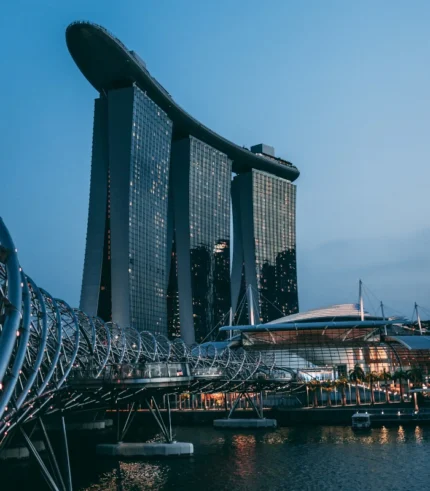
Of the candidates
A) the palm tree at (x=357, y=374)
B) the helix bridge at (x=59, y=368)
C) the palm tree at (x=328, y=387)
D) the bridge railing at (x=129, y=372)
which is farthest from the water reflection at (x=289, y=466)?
the palm tree at (x=357, y=374)

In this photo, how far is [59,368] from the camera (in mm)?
52344

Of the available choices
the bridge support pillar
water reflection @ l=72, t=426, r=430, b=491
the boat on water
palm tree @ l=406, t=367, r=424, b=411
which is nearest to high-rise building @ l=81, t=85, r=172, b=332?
the bridge support pillar

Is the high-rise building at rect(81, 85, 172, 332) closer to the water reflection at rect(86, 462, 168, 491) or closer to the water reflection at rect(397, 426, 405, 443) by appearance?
the water reflection at rect(397, 426, 405, 443)

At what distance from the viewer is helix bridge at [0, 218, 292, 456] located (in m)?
29.0

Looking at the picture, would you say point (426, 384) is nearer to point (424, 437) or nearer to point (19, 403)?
point (424, 437)

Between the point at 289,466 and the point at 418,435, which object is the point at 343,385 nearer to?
the point at 418,435

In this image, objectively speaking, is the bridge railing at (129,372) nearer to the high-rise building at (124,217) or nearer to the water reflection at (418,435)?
the water reflection at (418,435)

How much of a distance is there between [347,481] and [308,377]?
7550 centimetres

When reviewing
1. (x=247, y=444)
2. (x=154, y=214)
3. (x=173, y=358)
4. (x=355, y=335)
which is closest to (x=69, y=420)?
(x=173, y=358)

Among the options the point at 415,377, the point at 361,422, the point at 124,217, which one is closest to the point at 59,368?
the point at 361,422

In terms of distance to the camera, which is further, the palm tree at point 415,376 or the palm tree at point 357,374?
the palm tree at point 357,374

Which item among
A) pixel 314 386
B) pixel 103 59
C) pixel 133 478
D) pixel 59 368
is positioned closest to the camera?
pixel 59 368

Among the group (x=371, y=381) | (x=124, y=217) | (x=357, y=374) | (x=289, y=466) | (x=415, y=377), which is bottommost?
(x=289, y=466)

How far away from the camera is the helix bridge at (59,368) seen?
95.1 feet
